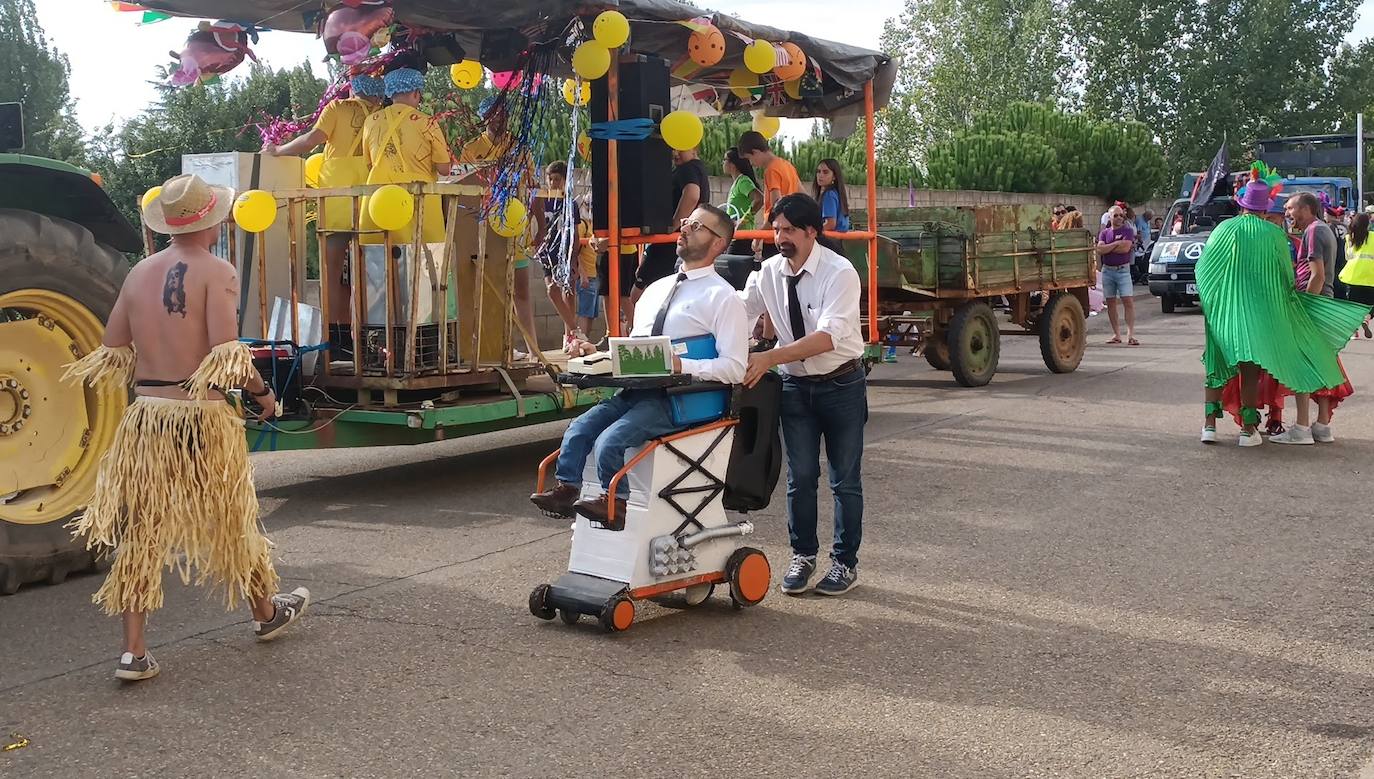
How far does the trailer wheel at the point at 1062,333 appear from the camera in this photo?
14688mm

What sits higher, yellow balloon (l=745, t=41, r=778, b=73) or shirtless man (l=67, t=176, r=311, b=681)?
yellow balloon (l=745, t=41, r=778, b=73)

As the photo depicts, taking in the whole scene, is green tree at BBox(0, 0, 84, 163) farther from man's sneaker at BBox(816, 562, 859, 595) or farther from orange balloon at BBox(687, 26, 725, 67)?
man's sneaker at BBox(816, 562, 859, 595)

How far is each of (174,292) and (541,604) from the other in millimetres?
1808

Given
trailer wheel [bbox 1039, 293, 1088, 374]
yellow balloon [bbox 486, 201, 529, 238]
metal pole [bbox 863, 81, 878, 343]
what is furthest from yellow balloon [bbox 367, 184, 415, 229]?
trailer wheel [bbox 1039, 293, 1088, 374]

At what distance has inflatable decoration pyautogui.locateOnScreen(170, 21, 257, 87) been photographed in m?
A: 8.82

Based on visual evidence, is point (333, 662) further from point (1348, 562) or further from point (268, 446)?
point (1348, 562)

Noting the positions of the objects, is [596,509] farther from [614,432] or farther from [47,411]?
[47,411]

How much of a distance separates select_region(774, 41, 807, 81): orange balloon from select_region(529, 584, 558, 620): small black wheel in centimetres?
592

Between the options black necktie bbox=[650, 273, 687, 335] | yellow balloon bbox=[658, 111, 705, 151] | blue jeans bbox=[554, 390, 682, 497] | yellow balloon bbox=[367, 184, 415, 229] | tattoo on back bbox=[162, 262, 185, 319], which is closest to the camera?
tattoo on back bbox=[162, 262, 185, 319]

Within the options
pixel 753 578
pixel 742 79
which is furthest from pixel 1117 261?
pixel 753 578

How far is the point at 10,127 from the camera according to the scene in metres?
6.40

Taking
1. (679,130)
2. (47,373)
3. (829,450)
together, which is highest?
(679,130)

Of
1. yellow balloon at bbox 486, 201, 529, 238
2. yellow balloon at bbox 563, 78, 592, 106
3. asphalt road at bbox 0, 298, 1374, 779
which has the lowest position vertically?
asphalt road at bbox 0, 298, 1374, 779

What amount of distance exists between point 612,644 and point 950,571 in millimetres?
1863
